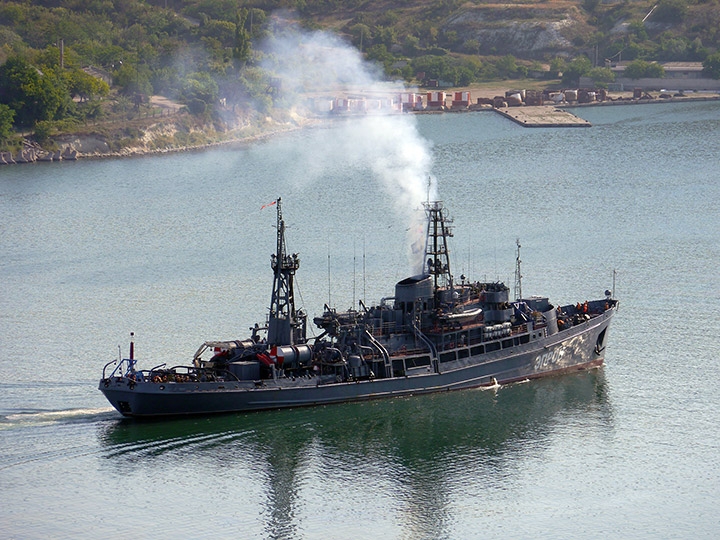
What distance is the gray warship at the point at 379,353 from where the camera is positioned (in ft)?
214

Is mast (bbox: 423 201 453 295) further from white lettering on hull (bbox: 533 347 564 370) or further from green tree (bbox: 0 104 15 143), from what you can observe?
green tree (bbox: 0 104 15 143)

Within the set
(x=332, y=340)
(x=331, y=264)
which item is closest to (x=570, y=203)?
(x=331, y=264)

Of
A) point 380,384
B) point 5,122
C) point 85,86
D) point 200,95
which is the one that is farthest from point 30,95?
point 380,384

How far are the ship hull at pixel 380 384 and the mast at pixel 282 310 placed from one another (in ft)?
13.0

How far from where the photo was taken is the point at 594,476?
58969 millimetres

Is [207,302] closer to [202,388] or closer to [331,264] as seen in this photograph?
[331,264]

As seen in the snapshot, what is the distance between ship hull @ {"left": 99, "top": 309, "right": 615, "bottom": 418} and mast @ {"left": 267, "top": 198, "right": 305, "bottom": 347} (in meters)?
3.98

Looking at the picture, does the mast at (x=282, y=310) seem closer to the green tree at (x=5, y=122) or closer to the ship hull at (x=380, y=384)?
the ship hull at (x=380, y=384)

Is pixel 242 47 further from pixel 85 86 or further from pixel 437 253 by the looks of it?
pixel 437 253

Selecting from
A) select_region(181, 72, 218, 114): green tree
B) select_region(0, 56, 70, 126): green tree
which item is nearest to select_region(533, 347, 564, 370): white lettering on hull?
select_region(0, 56, 70, 126): green tree

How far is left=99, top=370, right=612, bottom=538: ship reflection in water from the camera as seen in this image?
181 ft

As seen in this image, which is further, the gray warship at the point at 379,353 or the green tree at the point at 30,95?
the green tree at the point at 30,95

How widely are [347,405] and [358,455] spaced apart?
264 inches

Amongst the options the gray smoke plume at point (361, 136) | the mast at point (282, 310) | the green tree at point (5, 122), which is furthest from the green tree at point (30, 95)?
the mast at point (282, 310)
